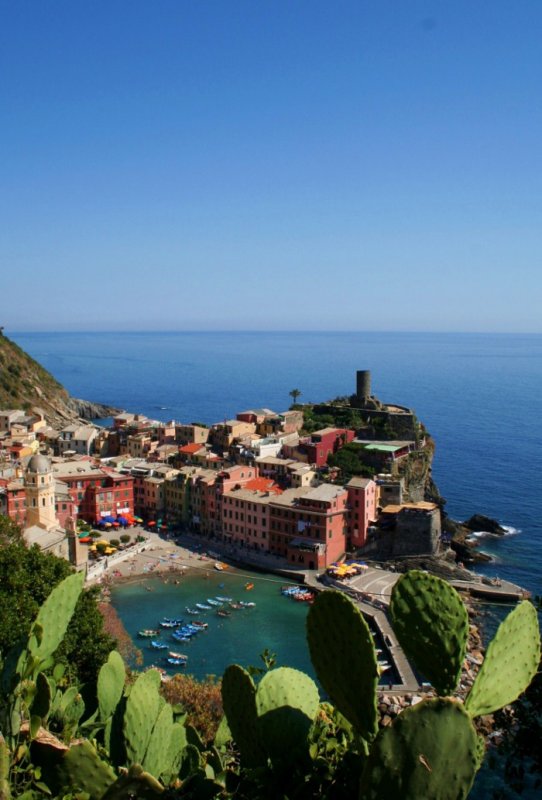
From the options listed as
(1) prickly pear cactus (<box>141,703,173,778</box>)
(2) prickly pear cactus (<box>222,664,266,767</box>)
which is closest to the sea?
(2) prickly pear cactus (<box>222,664,266,767</box>)

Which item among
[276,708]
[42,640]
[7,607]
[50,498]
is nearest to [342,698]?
[276,708]

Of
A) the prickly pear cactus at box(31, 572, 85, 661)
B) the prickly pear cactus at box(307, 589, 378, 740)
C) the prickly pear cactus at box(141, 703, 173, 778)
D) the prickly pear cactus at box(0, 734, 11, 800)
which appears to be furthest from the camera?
the prickly pear cactus at box(141, 703, 173, 778)

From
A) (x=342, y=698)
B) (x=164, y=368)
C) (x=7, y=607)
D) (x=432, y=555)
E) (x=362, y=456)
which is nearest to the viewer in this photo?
(x=342, y=698)

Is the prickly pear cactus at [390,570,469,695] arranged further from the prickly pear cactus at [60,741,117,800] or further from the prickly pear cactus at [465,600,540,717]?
the prickly pear cactus at [60,741,117,800]

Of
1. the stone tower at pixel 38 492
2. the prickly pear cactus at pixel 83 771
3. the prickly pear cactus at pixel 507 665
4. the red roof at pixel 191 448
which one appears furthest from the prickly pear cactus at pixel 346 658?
the red roof at pixel 191 448

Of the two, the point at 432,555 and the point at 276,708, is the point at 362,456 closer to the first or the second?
the point at 432,555

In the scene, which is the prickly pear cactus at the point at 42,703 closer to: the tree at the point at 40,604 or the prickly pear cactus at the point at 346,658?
the prickly pear cactus at the point at 346,658

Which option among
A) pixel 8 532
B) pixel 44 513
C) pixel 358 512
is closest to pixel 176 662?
pixel 8 532
